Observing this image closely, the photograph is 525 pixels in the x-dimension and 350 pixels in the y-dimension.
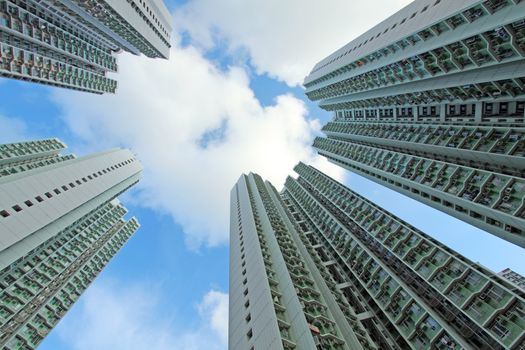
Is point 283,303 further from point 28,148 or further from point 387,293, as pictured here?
point 28,148

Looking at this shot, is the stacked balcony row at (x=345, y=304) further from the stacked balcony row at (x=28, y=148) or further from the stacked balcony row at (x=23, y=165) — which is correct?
the stacked balcony row at (x=28, y=148)

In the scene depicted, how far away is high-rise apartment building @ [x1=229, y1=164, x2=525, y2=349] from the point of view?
111 feet

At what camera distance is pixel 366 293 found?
55.0 meters

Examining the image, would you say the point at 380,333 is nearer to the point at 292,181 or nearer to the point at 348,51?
the point at 348,51

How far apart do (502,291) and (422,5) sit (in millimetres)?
42564

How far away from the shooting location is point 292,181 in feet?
417

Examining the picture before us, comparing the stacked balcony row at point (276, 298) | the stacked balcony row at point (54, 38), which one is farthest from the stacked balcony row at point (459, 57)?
the stacked balcony row at point (54, 38)

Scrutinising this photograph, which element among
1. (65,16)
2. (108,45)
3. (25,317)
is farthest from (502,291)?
(108,45)

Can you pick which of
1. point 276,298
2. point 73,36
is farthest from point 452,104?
point 73,36

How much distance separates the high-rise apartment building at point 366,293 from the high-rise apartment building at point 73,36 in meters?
58.8

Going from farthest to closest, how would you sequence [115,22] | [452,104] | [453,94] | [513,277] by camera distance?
[513,277]
[115,22]
[452,104]
[453,94]

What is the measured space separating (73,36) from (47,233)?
195 feet

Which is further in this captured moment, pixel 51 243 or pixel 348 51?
pixel 348 51

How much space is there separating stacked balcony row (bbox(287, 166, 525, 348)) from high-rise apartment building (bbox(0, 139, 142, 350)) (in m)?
55.0
